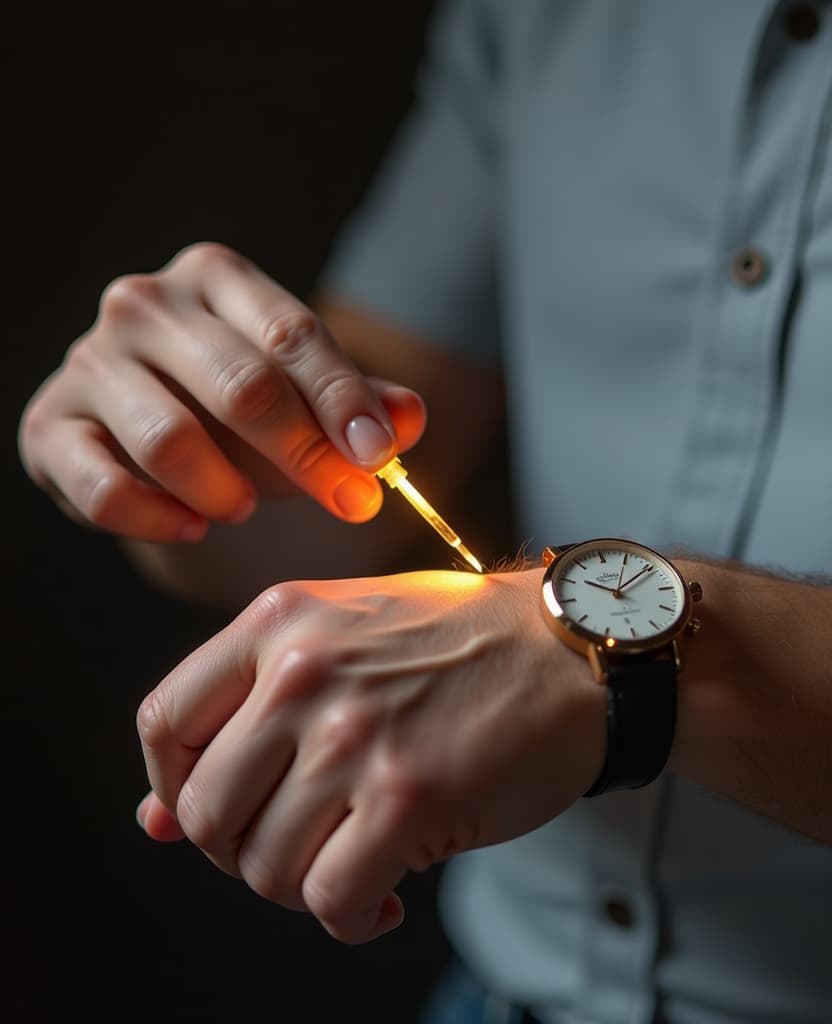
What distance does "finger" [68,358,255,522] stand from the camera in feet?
2.75

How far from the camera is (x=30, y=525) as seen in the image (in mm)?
1605

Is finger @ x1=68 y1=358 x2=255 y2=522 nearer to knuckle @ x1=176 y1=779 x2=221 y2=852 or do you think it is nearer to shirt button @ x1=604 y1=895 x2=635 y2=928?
knuckle @ x1=176 y1=779 x2=221 y2=852

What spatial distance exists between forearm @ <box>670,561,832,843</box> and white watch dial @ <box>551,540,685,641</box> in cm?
4

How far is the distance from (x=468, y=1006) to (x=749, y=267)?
96cm

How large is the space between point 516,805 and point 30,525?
1.19 meters

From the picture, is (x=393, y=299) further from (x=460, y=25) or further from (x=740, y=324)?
(x=740, y=324)

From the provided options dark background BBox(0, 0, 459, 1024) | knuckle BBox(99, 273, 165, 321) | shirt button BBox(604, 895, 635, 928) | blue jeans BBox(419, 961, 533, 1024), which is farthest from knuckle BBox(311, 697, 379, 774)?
dark background BBox(0, 0, 459, 1024)

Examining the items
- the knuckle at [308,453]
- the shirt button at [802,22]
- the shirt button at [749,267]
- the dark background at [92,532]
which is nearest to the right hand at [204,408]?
the knuckle at [308,453]

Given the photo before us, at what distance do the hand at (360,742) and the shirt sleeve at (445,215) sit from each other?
0.66m

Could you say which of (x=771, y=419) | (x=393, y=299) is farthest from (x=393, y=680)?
(x=393, y=299)

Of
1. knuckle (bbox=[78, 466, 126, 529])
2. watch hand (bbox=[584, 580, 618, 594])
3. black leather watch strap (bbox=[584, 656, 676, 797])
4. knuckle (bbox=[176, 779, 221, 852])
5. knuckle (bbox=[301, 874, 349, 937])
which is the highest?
knuckle (bbox=[78, 466, 126, 529])

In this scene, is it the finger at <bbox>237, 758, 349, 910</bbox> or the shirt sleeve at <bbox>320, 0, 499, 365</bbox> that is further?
the shirt sleeve at <bbox>320, 0, 499, 365</bbox>

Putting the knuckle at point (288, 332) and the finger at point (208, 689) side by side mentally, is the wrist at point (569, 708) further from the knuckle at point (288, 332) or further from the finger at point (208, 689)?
the knuckle at point (288, 332)

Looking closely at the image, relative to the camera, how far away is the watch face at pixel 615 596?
27.5 inches
